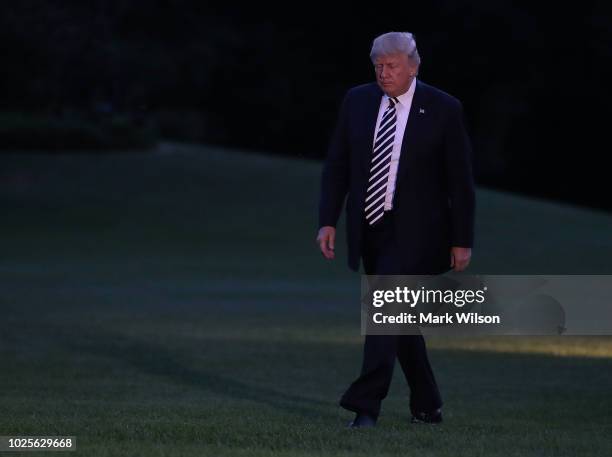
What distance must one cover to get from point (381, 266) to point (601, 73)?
48309mm

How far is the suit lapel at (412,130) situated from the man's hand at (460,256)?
0.50 metres

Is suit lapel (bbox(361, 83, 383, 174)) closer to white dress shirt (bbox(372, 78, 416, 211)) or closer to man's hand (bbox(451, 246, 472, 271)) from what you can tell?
white dress shirt (bbox(372, 78, 416, 211))

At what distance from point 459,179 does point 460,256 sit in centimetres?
41

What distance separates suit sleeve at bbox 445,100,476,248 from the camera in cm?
770

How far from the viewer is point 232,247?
106 feet

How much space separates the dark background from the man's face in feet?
125

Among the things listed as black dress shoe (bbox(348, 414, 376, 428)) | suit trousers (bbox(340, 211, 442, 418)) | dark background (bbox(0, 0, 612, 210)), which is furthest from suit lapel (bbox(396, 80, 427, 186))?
dark background (bbox(0, 0, 612, 210))

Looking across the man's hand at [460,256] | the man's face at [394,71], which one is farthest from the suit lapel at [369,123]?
the man's hand at [460,256]

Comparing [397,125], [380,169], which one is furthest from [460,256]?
[397,125]

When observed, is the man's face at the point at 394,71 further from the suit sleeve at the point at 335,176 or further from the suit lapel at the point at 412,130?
the suit sleeve at the point at 335,176

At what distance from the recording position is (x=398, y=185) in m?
7.64

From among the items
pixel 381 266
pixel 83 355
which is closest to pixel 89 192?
pixel 83 355

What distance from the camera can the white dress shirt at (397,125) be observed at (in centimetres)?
766

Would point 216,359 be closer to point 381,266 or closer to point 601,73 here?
point 381,266
